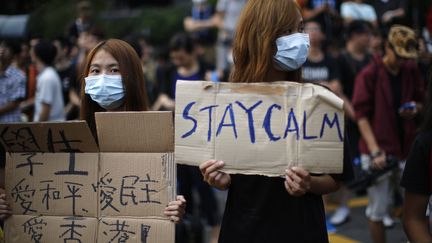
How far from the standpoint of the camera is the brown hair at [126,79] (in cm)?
339

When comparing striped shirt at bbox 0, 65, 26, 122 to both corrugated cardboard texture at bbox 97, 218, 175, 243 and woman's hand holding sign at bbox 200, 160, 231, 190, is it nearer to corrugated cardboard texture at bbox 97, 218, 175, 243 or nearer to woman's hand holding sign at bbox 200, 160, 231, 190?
corrugated cardboard texture at bbox 97, 218, 175, 243

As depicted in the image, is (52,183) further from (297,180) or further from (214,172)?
(297,180)

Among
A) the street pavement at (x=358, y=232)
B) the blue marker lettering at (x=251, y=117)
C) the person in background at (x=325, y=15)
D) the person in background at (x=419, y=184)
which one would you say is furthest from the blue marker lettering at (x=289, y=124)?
the person in background at (x=325, y=15)

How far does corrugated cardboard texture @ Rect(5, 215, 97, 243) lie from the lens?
10.1 feet

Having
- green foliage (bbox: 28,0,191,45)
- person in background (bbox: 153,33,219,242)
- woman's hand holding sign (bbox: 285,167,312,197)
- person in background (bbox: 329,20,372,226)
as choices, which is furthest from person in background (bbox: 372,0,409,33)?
green foliage (bbox: 28,0,191,45)

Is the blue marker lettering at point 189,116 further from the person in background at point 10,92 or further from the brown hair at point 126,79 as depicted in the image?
the person in background at point 10,92

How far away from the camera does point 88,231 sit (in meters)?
3.07

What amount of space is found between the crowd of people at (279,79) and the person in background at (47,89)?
0.4 inches

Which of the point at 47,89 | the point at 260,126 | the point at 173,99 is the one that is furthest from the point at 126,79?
the point at 47,89

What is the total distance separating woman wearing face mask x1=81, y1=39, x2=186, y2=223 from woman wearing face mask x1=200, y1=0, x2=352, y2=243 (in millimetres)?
655

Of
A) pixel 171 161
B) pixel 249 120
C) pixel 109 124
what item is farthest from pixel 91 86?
pixel 249 120

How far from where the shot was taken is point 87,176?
309 centimetres

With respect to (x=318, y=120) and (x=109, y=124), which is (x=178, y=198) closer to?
(x=109, y=124)

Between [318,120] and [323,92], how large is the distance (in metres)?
0.11
